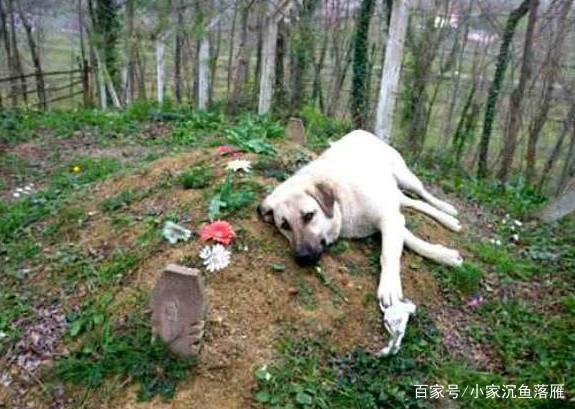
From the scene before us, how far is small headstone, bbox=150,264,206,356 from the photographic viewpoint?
2584 mm

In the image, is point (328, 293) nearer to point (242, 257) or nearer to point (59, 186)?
point (242, 257)

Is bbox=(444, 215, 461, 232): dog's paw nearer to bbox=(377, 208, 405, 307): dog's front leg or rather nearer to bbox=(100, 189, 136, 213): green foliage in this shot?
bbox=(377, 208, 405, 307): dog's front leg

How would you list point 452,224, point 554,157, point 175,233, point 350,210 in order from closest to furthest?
point 175,233 < point 350,210 < point 452,224 < point 554,157

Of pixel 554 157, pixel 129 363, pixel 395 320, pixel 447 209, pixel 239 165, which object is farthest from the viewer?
pixel 554 157

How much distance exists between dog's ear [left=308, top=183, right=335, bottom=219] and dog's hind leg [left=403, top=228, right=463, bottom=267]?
2.24ft

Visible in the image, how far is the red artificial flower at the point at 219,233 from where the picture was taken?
3.43 meters

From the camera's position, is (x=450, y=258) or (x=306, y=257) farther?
(x=450, y=258)

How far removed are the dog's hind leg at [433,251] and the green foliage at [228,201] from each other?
1.15m

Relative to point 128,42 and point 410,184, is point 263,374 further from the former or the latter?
point 128,42

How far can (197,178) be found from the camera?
14.1 feet

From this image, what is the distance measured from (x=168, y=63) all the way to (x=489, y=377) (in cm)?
1633

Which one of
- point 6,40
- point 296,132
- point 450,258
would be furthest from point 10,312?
point 6,40

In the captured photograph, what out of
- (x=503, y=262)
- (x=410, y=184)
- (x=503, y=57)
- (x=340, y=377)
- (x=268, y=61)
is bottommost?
(x=340, y=377)

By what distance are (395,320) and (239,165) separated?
6.02ft
